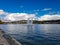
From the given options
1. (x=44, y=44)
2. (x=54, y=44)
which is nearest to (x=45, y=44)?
(x=44, y=44)

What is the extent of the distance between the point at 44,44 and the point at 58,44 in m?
2.99

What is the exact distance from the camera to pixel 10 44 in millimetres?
20531

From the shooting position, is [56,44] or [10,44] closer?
[10,44]

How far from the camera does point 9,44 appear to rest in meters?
20.6

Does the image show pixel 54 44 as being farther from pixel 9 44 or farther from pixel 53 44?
pixel 9 44

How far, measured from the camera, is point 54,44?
28.4 meters

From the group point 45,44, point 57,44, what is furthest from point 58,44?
point 45,44

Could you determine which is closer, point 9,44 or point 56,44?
point 9,44

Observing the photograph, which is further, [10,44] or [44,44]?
[44,44]

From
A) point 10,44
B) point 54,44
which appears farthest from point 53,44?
point 10,44

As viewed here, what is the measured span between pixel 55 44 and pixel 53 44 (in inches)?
16.3

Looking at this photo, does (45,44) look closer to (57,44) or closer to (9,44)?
(57,44)

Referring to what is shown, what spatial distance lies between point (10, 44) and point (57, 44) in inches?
461

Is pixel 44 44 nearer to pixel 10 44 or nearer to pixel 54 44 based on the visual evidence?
pixel 54 44
